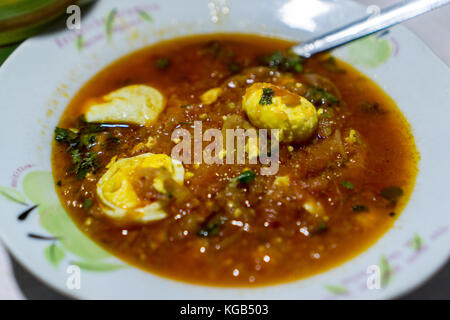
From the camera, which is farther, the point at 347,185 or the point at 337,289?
the point at 347,185

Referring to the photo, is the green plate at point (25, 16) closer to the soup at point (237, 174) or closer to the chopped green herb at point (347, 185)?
the soup at point (237, 174)

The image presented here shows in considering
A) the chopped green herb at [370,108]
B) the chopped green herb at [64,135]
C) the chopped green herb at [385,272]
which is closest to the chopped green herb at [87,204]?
the chopped green herb at [64,135]

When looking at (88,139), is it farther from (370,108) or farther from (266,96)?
(370,108)

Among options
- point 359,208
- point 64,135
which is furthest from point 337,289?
point 64,135

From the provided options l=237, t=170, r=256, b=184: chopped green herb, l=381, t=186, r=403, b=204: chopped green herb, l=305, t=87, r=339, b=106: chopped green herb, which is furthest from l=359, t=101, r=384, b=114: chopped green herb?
l=237, t=170, r=256, b=184: chopped green herb

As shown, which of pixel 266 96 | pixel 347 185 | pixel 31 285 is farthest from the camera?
pixel 266 96

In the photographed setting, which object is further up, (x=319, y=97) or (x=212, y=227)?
(x=319, y=97)
